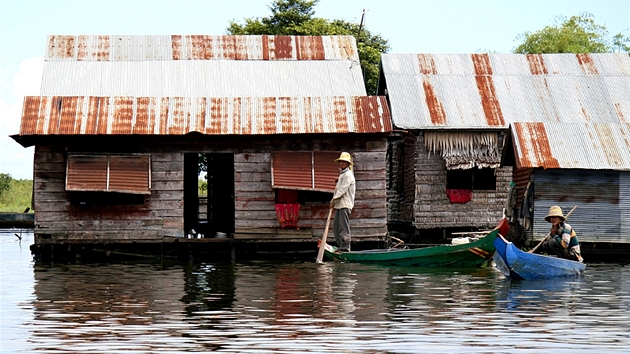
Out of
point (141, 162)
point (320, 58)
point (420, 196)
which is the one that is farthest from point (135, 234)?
point (420, 196)

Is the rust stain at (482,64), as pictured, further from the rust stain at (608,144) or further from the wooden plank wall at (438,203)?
the rust stain at (608,144)

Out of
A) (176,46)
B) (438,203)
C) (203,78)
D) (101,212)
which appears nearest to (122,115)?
(101,212)

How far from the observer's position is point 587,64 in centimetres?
3275

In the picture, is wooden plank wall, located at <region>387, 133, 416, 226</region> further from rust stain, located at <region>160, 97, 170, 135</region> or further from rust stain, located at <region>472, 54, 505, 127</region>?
rust stain, located at <region>160, 97, 170, 135</region>

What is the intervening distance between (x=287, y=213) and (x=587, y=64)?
1395 cm

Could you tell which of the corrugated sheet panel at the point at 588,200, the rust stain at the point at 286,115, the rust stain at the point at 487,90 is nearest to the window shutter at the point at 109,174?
the rust stain at the point at 286,115

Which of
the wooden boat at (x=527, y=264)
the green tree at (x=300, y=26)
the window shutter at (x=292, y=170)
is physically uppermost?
the green tree at (x=300, y=26)

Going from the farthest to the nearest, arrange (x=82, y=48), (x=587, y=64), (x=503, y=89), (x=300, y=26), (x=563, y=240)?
(x=300, y=26) → (x=587, y=64) → (x=503, y=89) → (x=82, y=48) → (x=563, y=240)

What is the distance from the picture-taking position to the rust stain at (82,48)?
89.6 feet

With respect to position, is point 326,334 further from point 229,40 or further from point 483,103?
point 483,103

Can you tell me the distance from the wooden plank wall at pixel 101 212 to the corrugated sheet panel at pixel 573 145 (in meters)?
9.05

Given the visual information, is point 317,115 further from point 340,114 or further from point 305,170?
point 305,170

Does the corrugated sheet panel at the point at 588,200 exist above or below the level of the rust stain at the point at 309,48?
A: below

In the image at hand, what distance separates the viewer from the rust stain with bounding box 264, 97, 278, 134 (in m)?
23.9
